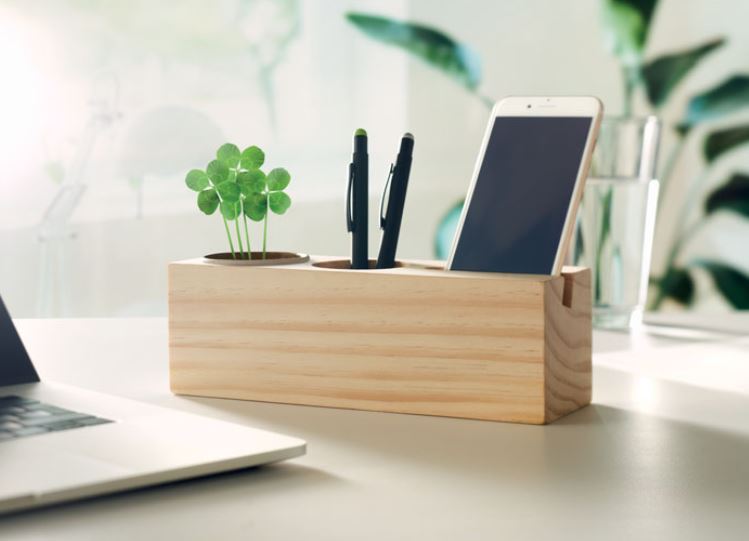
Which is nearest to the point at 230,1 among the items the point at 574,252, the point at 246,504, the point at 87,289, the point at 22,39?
the point at 22,39

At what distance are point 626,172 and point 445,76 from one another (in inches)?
81.8

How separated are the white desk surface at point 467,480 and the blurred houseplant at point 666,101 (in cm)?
230

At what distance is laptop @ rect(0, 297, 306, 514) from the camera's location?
0.49 m

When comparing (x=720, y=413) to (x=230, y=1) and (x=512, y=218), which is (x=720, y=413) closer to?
(x=512, y=218)

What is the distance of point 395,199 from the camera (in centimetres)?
76

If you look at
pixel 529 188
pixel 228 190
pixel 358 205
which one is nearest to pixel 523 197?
pixel 529 188

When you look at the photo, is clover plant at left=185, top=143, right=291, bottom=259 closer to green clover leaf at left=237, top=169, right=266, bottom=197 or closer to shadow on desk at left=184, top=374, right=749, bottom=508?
green clover leaf at left=237, top=169, right=266, bottom=197

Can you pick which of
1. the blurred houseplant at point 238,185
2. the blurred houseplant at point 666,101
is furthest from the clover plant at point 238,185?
the blurred houseplant at point 666,101

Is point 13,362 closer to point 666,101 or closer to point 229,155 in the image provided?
point 229,155

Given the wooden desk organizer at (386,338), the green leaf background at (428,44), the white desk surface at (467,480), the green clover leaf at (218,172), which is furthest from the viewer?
the green leaf background at (428,44)

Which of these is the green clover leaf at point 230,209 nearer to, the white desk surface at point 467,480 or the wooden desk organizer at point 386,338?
the wooden desk organizer at point 386,338

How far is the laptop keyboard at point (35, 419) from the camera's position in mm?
569

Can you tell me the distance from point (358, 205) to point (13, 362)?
0.87 ft

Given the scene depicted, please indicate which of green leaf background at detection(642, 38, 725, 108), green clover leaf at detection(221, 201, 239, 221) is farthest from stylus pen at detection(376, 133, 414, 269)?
green leaf background at detection(642, 38, 725, 108)
